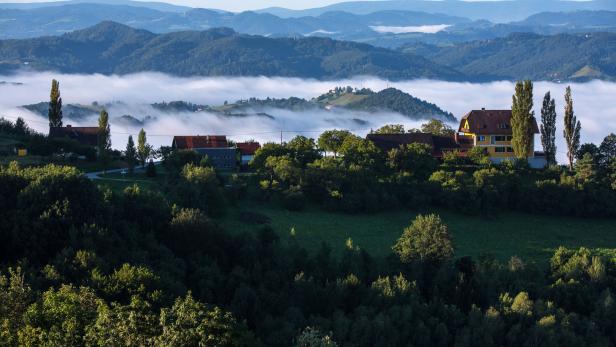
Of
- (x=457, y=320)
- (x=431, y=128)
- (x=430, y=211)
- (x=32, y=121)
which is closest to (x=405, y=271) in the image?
(x=457, y=320)

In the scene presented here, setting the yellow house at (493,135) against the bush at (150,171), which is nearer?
the bush at (150,171)

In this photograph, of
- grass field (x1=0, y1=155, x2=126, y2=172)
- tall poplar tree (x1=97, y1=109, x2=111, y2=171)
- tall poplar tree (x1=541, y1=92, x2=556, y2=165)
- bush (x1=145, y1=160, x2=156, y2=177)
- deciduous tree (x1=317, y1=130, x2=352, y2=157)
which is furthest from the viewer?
tall poplar tree (x1=541, y1=92, x2=556, y2=165)

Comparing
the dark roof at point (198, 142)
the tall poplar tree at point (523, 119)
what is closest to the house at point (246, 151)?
the dark roof at point (198, 142)

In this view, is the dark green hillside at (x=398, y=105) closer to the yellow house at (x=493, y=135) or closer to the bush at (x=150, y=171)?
the yellow house at (x=493, y=135)

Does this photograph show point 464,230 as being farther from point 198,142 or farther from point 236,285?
point 198,142

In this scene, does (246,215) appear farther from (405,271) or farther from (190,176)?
(405,271)

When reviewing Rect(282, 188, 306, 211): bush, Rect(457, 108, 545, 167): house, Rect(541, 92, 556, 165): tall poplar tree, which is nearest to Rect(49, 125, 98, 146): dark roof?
Rect(282, 188, 306, 211): bush

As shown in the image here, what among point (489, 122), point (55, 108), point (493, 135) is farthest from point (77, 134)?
point (493, 135)

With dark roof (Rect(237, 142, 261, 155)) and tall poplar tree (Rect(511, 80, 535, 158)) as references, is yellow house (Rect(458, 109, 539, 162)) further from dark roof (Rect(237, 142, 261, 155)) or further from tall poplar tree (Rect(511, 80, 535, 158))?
dark roof (Rect(237, 142, 261, 155))
